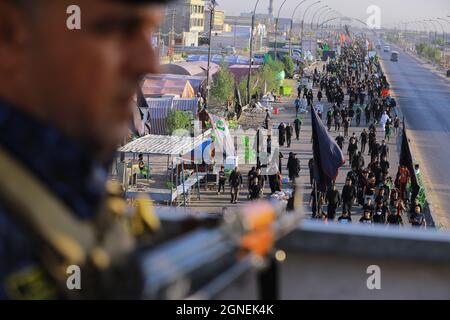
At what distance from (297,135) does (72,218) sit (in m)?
26.5

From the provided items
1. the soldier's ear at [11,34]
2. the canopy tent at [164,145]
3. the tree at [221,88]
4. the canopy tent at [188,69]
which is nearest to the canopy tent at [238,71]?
the canopy tent at [188,69]

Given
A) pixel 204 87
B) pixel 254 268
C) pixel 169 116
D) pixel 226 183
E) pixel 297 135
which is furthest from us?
pixel 204 87

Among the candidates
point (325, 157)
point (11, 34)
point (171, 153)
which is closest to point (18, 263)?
point (11, 34)

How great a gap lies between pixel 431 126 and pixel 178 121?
17246mm

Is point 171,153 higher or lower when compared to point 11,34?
A: lower

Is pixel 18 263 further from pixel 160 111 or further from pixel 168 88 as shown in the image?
pixel 168 88

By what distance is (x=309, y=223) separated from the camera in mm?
2848

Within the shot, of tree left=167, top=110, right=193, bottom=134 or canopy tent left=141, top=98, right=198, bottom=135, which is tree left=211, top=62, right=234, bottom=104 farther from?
tree left=167, top=110, right=193, bottom=134

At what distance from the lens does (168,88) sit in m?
31.4

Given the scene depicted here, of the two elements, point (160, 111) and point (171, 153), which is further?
point (160, 111)

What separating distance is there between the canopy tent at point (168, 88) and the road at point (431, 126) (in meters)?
7.84

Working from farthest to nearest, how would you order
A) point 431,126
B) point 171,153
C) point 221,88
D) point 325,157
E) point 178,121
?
point 431,126, point 221,88, point 178,121, point 171,153, point 325,157
